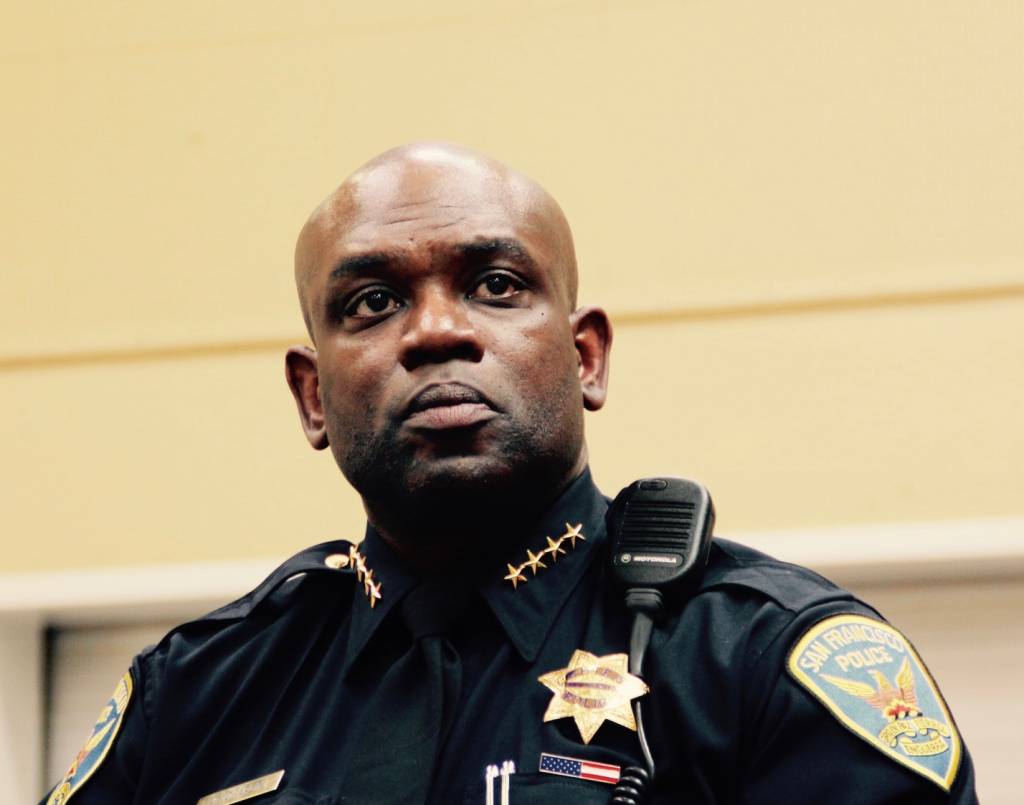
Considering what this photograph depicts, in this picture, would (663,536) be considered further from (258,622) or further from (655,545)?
(258,622)

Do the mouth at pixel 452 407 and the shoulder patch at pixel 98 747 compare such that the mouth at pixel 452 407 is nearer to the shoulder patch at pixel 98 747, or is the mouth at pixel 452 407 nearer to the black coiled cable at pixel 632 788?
the black coiled cable at pixel 632 788

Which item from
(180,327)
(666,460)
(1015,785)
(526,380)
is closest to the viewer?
(526,380)

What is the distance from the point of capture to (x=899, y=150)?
8.42 feet

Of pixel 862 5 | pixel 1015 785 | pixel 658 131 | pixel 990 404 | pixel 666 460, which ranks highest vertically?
pixel 862 5

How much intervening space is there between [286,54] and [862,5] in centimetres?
103

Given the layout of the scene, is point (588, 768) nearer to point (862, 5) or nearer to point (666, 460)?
point (666, 460)

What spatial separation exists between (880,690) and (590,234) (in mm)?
1456

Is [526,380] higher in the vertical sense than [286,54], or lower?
lower

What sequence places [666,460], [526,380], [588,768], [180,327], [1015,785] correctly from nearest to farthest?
[588,768] < [526,380] < [1015,785] < [666,460] < [180,327]

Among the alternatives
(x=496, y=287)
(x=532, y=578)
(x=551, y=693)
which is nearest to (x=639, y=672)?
(x=551, y=693)

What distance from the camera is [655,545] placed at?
1420mm

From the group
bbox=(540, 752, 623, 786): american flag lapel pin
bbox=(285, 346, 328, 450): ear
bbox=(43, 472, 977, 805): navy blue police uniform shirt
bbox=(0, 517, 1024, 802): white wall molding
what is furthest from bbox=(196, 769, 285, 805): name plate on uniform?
bbox=(0, 517, 1024, 802): white wall molding

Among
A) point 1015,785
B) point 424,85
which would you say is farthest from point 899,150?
point 1015,785

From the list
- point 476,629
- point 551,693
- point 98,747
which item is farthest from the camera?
point 98,747
